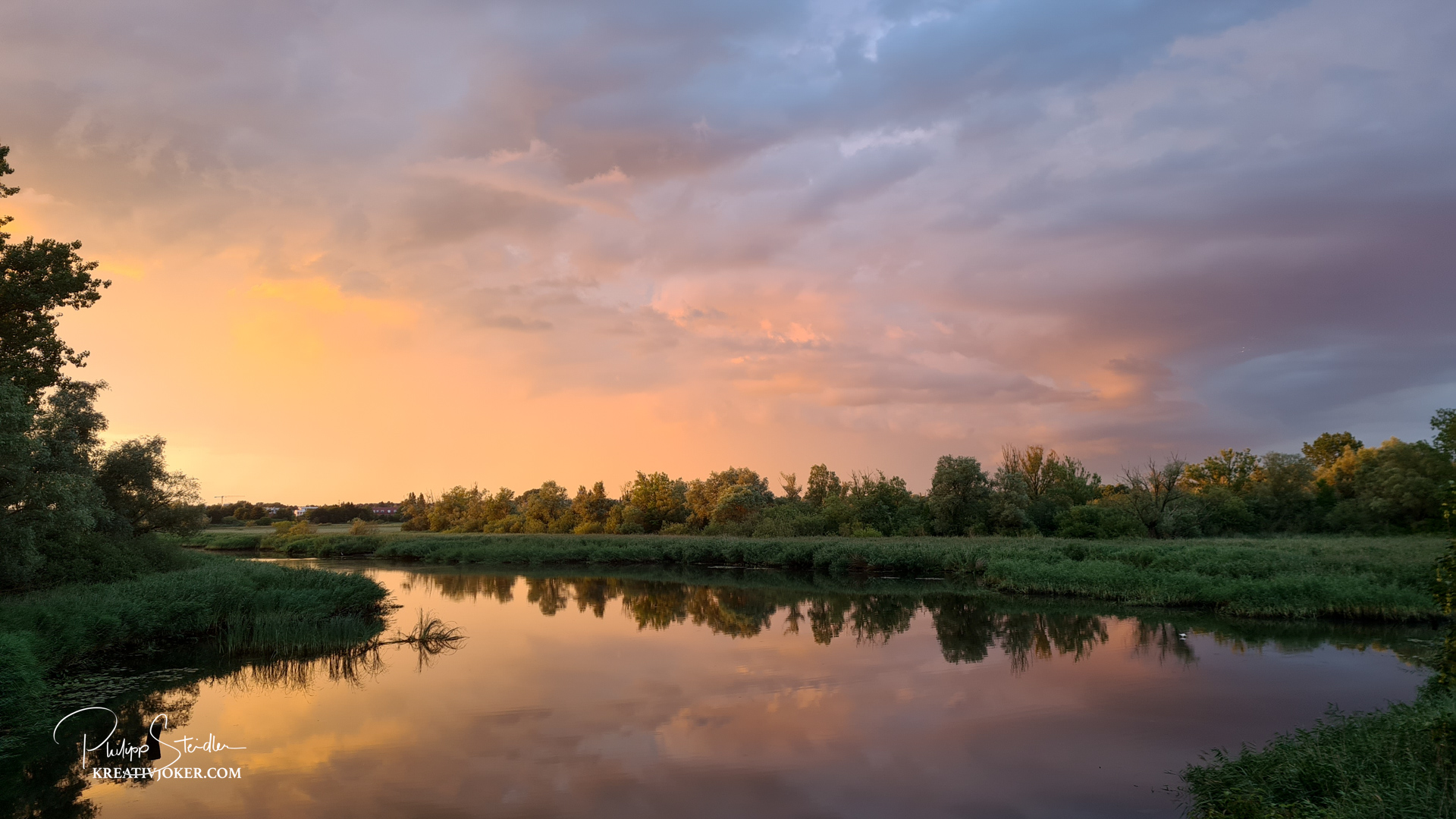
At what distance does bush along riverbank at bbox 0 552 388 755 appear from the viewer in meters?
10.1

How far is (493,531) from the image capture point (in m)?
63.9

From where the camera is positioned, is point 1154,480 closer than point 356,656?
No

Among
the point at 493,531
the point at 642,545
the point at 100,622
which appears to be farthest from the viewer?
the point at 493,531

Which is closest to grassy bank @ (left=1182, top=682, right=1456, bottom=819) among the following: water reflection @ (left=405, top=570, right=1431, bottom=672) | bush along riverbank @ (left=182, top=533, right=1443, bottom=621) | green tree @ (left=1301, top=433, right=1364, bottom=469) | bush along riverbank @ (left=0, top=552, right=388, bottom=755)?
water reflection @ (left=405, top=570, right=1431, bottom=672)

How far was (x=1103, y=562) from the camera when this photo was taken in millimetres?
25922

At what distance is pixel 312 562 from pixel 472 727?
34.1 meters

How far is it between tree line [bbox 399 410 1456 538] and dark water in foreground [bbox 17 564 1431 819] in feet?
68.3

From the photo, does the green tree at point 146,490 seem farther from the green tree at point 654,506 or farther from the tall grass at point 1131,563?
the green tree at point 654,506

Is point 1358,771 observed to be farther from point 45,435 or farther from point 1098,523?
point 1098,523

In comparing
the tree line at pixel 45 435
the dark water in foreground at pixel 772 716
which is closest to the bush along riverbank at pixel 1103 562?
the dark water in foreground at pixel 772 716

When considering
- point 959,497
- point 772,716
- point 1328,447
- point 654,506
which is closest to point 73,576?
point 772,716

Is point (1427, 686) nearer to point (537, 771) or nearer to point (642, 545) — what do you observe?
point (537, 771)

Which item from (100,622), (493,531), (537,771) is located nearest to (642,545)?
(493,531)

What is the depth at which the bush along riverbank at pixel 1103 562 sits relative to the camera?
64.7ft
